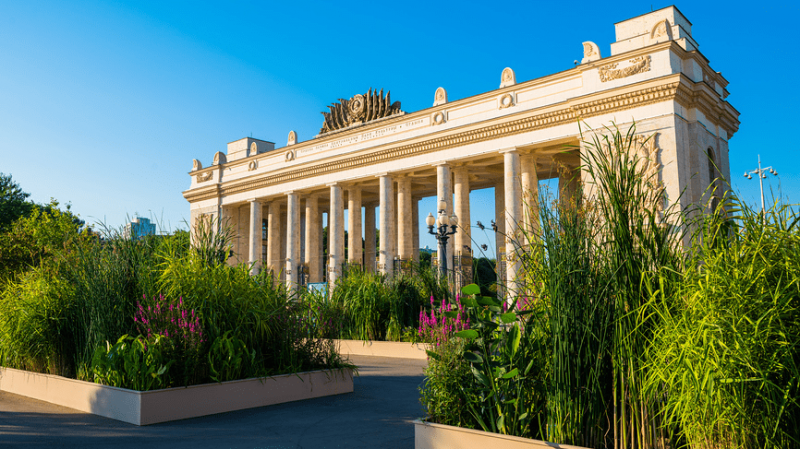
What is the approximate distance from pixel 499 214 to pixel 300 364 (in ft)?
72.5

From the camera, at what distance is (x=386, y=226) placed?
28406 millimetres

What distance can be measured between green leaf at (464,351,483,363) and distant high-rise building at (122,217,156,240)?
6.50 m

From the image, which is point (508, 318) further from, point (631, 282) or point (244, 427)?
point (244, 427)

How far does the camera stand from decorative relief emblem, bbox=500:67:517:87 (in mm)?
24828

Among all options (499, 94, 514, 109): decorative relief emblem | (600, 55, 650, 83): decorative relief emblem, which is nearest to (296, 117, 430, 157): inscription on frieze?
(499, 94, 514, 109): decorative relief emblem

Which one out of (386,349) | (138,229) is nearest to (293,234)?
(386,349)

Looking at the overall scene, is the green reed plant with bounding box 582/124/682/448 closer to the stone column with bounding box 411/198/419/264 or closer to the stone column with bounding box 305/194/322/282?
the stone column with bounding box 411/198/419/264

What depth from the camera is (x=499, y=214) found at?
29.4 m

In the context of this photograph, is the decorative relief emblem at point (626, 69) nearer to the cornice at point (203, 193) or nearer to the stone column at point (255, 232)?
the stone column at point (255, 232)

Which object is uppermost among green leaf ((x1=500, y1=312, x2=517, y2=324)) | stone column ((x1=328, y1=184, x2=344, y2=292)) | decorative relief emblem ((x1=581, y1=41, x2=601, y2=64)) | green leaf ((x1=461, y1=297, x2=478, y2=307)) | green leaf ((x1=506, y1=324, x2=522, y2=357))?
decorative relief emblem ((x1=581, y1=41, x2=601, y2=64))

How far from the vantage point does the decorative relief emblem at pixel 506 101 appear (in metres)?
24.3

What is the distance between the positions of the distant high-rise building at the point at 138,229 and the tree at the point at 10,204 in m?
29.9

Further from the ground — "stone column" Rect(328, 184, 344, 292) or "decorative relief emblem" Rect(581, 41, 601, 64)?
"decorative relief emblem" Rect(581, 41, 601, 64)

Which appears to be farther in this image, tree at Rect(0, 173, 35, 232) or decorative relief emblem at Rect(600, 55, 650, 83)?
tree at Rect(0, 173, 35, 232)
